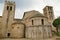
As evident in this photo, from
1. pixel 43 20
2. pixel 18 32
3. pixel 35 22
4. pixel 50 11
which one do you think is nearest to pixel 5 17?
pixel 18 32

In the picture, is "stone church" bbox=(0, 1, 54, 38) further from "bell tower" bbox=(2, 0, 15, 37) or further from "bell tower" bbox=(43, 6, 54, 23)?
"bell tower" bbox=(43, 6, 54, 23)

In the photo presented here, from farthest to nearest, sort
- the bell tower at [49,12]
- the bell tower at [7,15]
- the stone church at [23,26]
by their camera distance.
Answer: the bell tower at [49,12]
the bell tower at [7,15]
the stone church at [23,26]

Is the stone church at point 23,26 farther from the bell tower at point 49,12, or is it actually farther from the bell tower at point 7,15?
the bell tower at point 49,12

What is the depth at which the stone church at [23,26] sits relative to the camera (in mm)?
33941

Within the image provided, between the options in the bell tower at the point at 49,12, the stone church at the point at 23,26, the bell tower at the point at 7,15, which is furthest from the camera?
the bell tower at the point at 49,12

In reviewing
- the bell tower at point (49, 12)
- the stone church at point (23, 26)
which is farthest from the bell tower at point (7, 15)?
the bell tower at point (49, 12)

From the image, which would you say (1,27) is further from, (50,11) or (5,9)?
(50,11)

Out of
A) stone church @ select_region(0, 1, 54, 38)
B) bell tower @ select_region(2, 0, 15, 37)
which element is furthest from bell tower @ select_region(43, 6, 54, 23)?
bell tower @ select_region(2, 0, 15, 37)

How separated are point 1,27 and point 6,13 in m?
5.61

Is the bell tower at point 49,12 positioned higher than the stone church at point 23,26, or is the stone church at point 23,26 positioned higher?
the bell tower at point 49,12

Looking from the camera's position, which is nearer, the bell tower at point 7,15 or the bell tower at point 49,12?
the bell tower at point 7,15

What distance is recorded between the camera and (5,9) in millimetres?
40781

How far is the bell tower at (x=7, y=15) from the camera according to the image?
37.4 metres

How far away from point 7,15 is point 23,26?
7.34 metres
